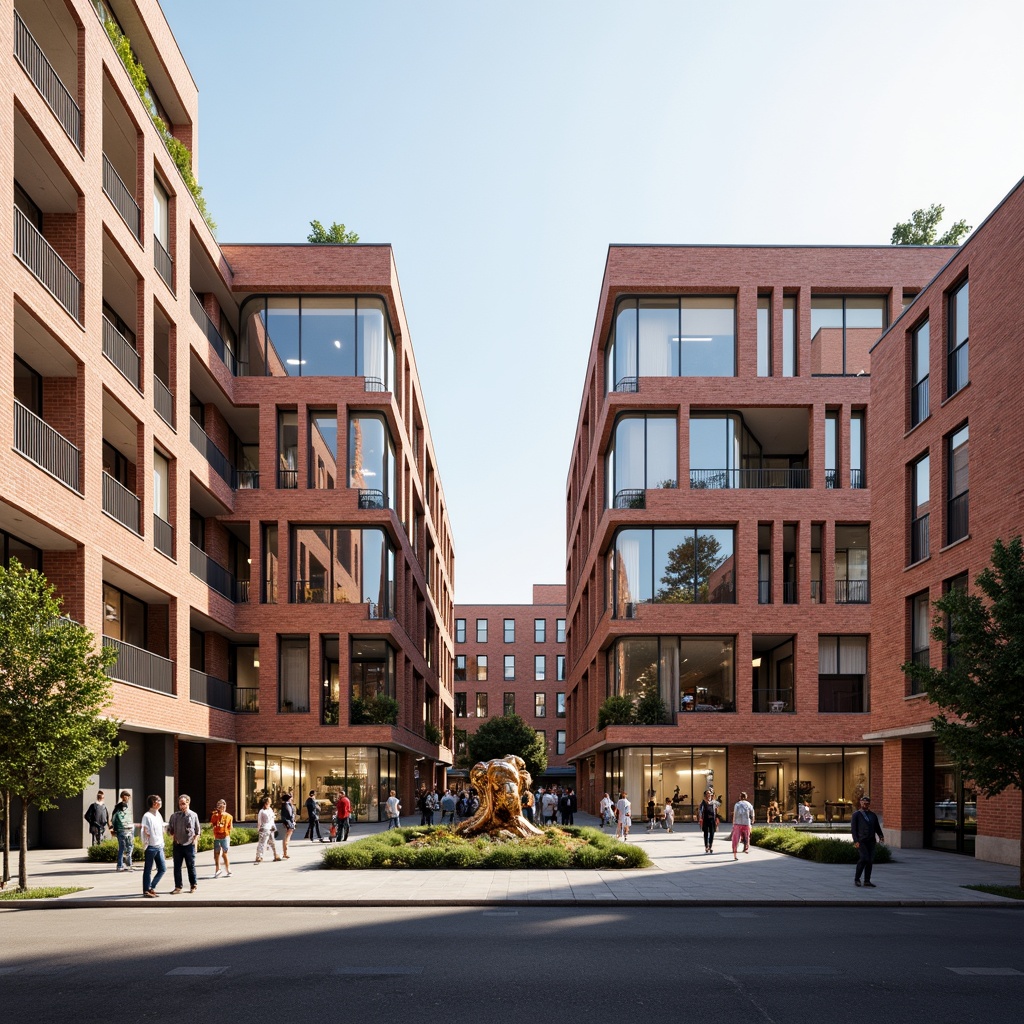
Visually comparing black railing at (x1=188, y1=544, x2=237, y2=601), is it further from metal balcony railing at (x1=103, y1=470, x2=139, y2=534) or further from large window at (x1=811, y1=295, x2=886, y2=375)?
large window at (x1=811, y1=295, x2=886, y2=375)

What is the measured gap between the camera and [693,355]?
4200 centimetres

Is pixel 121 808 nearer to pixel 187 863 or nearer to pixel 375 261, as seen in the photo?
pixel 187 863

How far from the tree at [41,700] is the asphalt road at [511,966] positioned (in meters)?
2.35

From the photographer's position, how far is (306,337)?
4159cm

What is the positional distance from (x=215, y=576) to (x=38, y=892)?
70.1 feet

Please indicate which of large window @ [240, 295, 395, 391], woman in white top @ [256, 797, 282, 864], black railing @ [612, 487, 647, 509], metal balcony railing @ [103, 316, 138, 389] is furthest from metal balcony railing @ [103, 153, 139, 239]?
black railing @ [612, 487, 647, 509]

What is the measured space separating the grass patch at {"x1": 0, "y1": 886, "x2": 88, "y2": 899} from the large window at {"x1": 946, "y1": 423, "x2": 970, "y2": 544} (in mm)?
20619

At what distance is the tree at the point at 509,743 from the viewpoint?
71.7 metres

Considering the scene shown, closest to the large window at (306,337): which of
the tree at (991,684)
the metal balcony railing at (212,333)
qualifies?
the metal balcony railing at (212,333)

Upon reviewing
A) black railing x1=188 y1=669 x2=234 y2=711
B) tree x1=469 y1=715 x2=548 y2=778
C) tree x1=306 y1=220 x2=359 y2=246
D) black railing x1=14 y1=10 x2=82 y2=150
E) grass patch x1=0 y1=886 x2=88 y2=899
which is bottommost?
tree x1=469 y1=715 x2=548 y2=778

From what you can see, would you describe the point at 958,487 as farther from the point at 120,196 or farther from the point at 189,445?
the point at 120,196

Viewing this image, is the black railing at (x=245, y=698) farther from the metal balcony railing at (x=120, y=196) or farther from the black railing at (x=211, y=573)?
the metal balcony railing at (x=120, y=196)

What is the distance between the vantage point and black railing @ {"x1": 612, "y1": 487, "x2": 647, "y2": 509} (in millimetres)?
41125

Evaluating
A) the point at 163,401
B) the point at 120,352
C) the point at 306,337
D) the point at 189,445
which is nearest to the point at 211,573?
the point at 189,445
